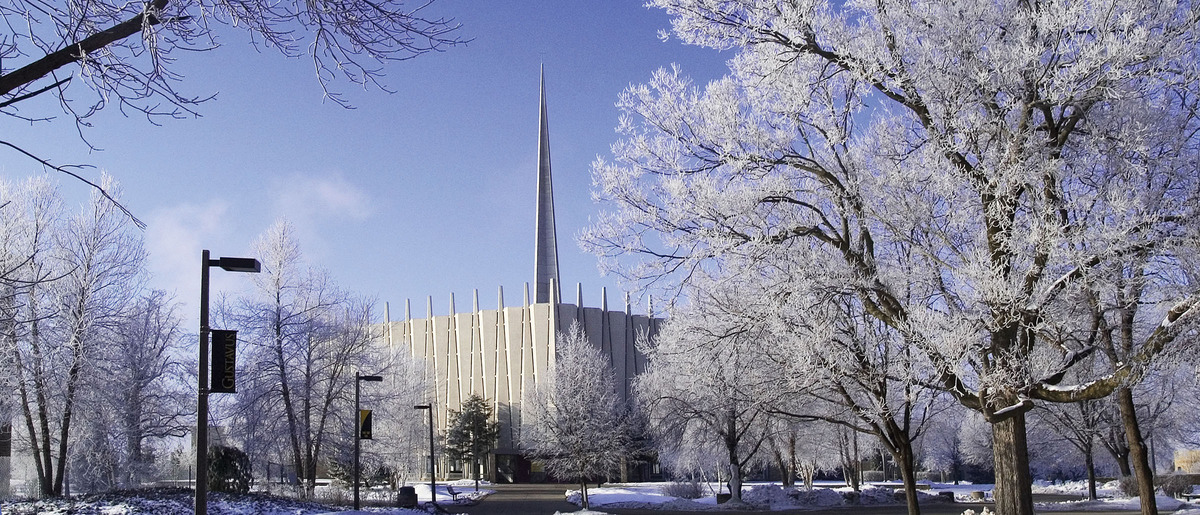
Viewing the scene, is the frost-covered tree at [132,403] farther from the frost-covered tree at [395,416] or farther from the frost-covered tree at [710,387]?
the frost-covered tree at [710,387]

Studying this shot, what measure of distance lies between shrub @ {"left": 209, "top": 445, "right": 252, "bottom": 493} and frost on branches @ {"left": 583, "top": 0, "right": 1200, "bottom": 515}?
20.2m

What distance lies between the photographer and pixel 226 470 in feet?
90.1

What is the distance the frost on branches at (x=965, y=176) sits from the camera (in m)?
9.51

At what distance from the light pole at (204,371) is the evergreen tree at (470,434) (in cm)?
5903

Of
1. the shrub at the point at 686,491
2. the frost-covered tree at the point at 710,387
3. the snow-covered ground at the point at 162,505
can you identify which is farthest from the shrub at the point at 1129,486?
the snow-covered ground at the point at 162,505

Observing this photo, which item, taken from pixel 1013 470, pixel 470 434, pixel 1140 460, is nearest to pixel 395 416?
pixel 470 434

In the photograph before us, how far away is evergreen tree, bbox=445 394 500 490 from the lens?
230 ft

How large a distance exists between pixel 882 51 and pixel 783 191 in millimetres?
2094

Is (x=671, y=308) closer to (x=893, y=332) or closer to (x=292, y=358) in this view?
(x=893, y=332)

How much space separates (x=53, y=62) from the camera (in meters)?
4.60

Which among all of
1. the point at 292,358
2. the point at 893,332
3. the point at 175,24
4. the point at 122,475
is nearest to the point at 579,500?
the point at 292,358

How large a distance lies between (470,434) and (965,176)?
2488 inches

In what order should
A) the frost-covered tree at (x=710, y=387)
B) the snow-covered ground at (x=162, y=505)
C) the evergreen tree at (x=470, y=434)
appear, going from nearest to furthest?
the frost-covered tree at (x=710, y=387) → the snow-covered ground at (x=162, y=505) → the evergreen tree at (x=470, y=434)

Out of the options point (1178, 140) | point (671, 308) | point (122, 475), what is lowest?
point (122, 475)
